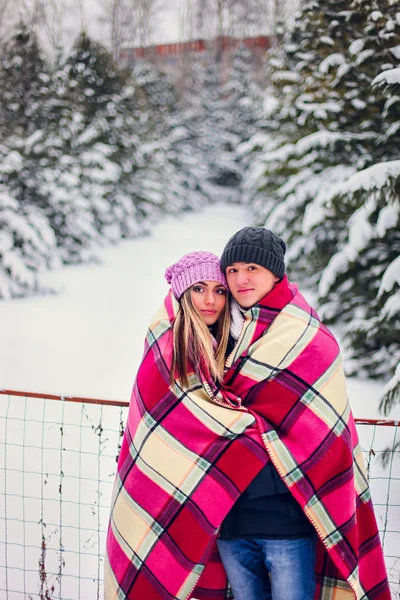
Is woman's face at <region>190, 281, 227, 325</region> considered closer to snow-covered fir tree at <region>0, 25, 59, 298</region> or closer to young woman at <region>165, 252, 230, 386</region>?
young woman at <region>165, 252, 230, 386</region>

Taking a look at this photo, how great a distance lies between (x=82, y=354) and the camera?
21.9 ft

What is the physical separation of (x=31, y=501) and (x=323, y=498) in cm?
244

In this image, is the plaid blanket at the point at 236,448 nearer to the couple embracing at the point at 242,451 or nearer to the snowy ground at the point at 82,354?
the couple embracing at the point at 242,451

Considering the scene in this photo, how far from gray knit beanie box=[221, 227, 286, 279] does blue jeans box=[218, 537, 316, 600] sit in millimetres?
952

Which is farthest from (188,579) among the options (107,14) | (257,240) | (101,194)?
(107,14)

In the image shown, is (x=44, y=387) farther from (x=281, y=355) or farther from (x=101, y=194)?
(x=101, y=194)

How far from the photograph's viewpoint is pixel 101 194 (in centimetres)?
1476

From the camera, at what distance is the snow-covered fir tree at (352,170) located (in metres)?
4.43

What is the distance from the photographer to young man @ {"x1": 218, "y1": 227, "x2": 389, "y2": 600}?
1.67 meters

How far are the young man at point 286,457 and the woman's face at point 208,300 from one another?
11 cm

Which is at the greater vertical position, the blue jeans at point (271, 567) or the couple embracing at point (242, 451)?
the couple embracing at point (242, 451)

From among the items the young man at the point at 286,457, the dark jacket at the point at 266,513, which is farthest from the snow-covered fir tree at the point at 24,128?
the dark jacket at the point at 266,513

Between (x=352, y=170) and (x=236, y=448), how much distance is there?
565 centimetres

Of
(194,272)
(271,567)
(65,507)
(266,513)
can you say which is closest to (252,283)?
(194,272)
